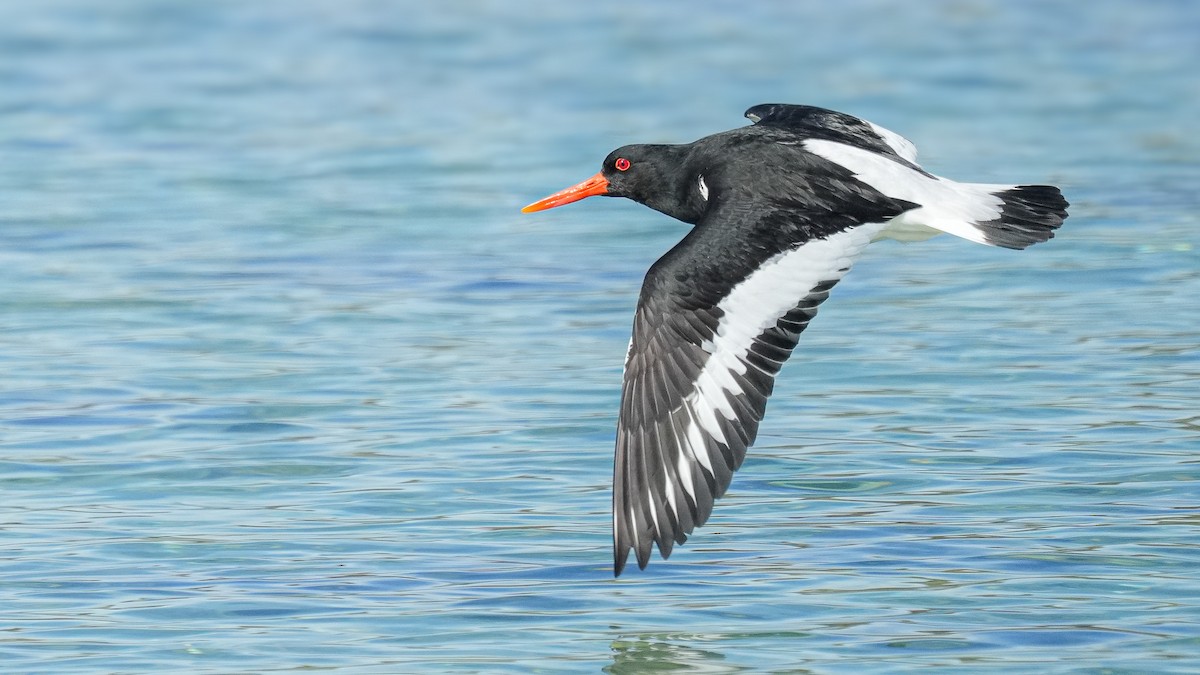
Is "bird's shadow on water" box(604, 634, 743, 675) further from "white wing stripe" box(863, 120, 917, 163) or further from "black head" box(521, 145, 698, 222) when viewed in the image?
"white wing stripe" box(863, 120, 917, 163)

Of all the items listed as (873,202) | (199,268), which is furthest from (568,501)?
(199,268)

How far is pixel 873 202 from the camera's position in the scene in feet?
23.7

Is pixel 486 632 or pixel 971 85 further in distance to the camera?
pixel 971 85

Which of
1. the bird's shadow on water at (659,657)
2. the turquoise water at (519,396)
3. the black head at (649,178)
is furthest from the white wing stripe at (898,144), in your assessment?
the bird's shadow on water at (659,657)

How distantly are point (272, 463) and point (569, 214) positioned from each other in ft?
16.6

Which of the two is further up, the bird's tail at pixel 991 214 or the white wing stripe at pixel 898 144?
the white wing stripe at pixel 898 144

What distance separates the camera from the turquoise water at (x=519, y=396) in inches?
238

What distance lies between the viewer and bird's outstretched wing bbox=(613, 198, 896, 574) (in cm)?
626

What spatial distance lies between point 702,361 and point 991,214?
51.7 inches

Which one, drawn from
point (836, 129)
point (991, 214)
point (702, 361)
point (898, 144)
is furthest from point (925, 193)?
point (702, 361)

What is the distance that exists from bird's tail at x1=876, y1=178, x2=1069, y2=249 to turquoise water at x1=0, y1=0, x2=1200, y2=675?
0.84 meters

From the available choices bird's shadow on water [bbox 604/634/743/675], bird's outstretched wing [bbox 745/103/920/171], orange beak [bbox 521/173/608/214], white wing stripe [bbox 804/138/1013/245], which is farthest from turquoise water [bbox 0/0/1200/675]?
bird's outstretched wing [bbox 745/103/920/171]

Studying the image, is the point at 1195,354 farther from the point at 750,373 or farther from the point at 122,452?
the point at 122,452

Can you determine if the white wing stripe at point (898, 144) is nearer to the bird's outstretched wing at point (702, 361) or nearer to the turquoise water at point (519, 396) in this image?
the turquoise water at point (519, 396)
